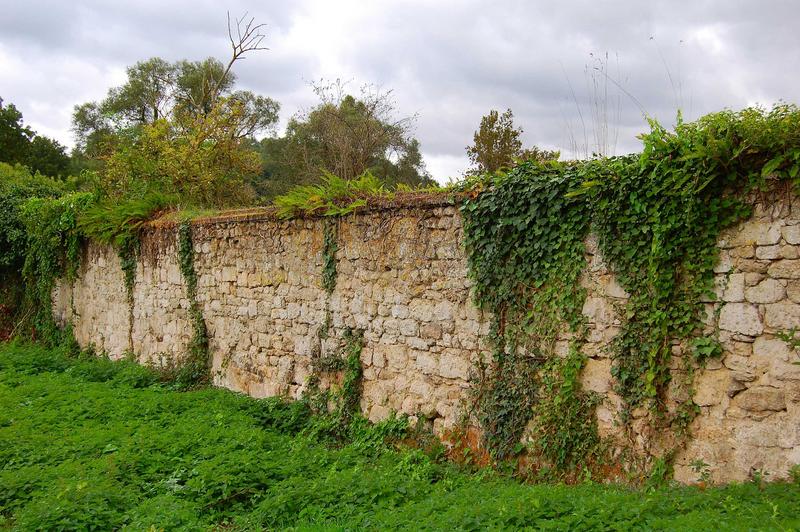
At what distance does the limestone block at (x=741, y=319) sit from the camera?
4.34 meters

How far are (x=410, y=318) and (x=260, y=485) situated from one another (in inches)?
92.5

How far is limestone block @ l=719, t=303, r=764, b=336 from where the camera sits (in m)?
4.34

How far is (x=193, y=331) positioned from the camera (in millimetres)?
10438

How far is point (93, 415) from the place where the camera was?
798 cm

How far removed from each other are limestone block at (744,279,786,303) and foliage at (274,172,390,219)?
13.2 feet

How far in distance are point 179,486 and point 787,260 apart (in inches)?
211

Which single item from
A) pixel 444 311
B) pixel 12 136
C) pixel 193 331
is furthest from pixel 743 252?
pixel 12 136

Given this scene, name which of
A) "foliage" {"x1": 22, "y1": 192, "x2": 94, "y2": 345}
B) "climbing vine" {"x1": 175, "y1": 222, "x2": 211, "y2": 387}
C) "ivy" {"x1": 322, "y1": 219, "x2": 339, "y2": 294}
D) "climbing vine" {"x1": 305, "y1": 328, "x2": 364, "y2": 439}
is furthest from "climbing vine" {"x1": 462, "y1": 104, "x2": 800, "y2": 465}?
"foliage" {"x1": 22, "y1": 192, "x2": 94, "y2": 345}

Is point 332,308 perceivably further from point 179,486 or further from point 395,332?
point 179,486

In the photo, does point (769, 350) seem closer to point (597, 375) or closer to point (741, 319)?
point (741, 319)

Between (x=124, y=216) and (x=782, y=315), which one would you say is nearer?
(x=782, y=315)

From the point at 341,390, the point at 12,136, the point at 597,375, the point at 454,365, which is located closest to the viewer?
the point at 597,375

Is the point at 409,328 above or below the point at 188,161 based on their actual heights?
below

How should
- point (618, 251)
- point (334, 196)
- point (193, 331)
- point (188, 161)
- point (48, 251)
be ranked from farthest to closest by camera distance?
point (188, 161), point (48, 251), point (193, 331), point (334, 196), point (618, 251)
